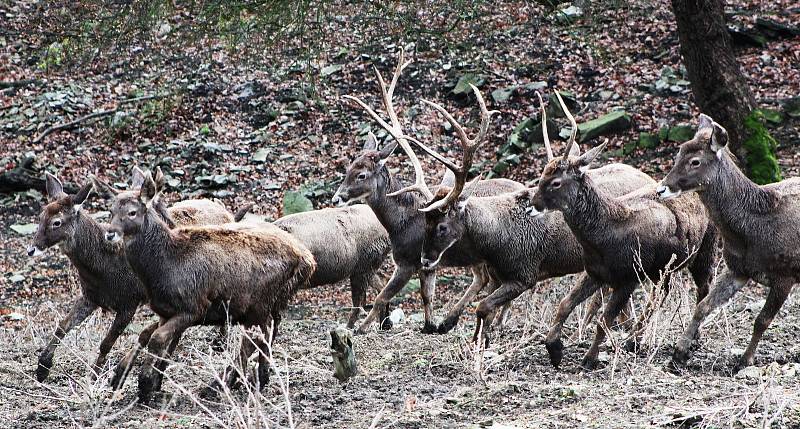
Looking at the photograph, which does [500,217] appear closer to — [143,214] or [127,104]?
[143,214]

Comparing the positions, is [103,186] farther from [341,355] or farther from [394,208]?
[394,208]

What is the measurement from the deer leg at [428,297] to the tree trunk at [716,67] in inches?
190

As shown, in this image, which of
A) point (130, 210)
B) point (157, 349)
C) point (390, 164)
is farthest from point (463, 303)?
point (390, 164)

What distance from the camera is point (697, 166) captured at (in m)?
9.48

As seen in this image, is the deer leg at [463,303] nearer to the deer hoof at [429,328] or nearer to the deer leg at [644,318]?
the deer hoof at [429,328]

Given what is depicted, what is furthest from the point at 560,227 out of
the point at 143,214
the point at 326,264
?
the point at 143,214

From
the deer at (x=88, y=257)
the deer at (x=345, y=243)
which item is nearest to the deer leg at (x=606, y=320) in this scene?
the deer at (x=345, y=243)

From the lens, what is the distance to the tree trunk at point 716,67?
14.2 metres

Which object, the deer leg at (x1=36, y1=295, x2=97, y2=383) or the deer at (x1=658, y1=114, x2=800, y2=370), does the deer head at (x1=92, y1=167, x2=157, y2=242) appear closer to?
the deer leg at (x1=36, y1=295, x2=97, y2=383)

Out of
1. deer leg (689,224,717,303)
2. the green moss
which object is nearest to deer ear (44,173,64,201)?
deer leg (689,224,717,303)

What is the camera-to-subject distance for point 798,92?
17.9 metres

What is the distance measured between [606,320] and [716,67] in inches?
234

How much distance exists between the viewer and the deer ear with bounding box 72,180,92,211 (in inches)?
402

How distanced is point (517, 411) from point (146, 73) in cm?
1772
